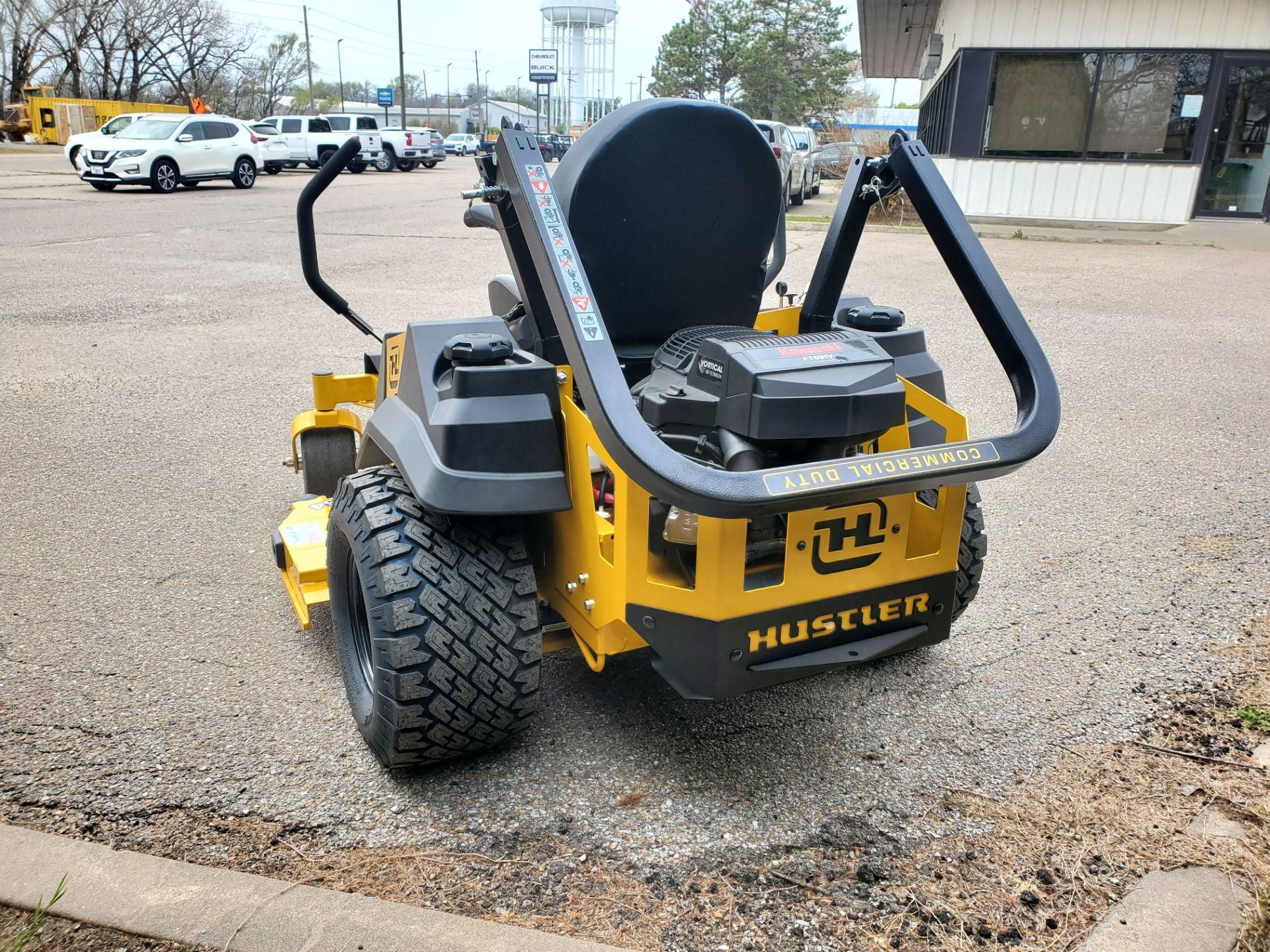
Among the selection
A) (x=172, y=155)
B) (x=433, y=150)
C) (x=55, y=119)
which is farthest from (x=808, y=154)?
(x=55, y=119)

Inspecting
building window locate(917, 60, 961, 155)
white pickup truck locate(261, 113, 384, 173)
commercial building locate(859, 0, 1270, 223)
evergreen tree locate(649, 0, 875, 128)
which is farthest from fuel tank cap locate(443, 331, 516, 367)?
evergreen tree locate(649, 0, 875, 128)

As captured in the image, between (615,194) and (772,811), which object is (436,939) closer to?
Answer: (772,811)

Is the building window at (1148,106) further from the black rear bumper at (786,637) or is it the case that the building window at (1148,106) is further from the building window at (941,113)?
the black rear bumper at (786,637)

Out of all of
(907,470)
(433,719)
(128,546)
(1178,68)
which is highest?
(1178,68)

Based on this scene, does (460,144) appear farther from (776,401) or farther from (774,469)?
Answer: (774,469)

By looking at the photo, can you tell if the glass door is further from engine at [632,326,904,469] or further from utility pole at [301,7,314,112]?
utility pole at [301,7,314,112]

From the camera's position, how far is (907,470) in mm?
2201

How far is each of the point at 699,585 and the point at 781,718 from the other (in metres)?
0.86

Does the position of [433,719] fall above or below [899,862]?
above

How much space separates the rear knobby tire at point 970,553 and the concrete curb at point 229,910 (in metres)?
1.62

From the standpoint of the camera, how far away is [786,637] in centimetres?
240

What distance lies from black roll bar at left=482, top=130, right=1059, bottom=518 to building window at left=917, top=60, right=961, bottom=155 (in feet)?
42.4

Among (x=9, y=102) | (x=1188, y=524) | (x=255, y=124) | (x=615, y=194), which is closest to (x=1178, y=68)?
(x=1188, y=524)

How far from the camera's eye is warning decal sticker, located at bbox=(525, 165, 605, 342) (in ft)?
7.38
